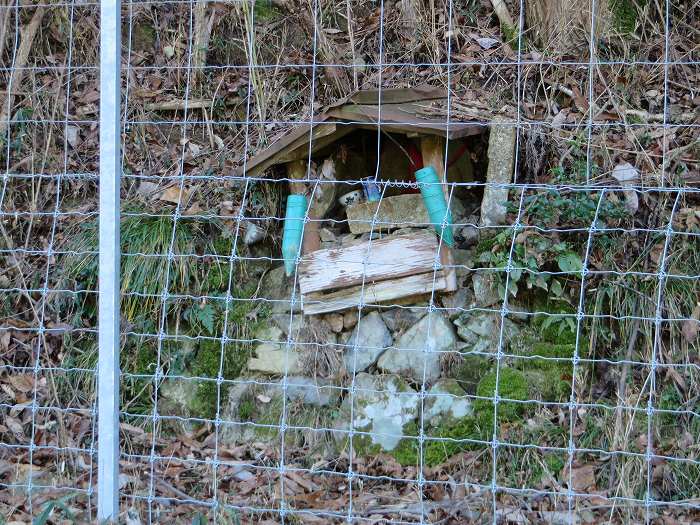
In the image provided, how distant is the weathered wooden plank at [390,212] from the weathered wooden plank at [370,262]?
6.1 inches

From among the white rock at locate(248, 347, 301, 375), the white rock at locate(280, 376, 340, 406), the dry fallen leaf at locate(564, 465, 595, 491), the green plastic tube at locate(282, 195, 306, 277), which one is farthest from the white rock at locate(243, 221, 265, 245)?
the dry fallen leaf at locate(564, 465, 595, 491)

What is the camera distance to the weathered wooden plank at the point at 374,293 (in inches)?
175

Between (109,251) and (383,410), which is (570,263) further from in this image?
(109,251)

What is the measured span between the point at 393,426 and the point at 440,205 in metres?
1.24

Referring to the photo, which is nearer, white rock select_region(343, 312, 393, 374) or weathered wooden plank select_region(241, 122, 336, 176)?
white rock select_region(343, 312, 393, 374)

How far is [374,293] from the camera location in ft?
14.8

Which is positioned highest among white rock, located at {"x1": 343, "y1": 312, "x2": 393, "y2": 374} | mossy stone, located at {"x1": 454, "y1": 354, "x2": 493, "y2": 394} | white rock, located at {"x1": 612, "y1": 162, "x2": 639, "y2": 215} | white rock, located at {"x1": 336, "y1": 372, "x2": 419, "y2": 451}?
white rock, located at {"x1": 612, "y1": 162, "x2": 639, "y2": 215}

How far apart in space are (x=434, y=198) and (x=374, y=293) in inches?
24.7

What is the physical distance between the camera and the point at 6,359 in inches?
189

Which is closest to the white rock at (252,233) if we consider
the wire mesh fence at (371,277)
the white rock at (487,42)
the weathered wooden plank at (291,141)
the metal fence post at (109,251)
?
the wire mesh fence at (371,277)

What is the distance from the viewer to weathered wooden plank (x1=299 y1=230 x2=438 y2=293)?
4457mm

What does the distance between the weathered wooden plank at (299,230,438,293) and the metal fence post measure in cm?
131

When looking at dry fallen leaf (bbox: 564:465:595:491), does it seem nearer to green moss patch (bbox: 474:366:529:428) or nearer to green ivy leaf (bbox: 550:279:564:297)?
green moss patch (bbox: 474:366:529:428)

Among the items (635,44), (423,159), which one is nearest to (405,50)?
(423,159)
